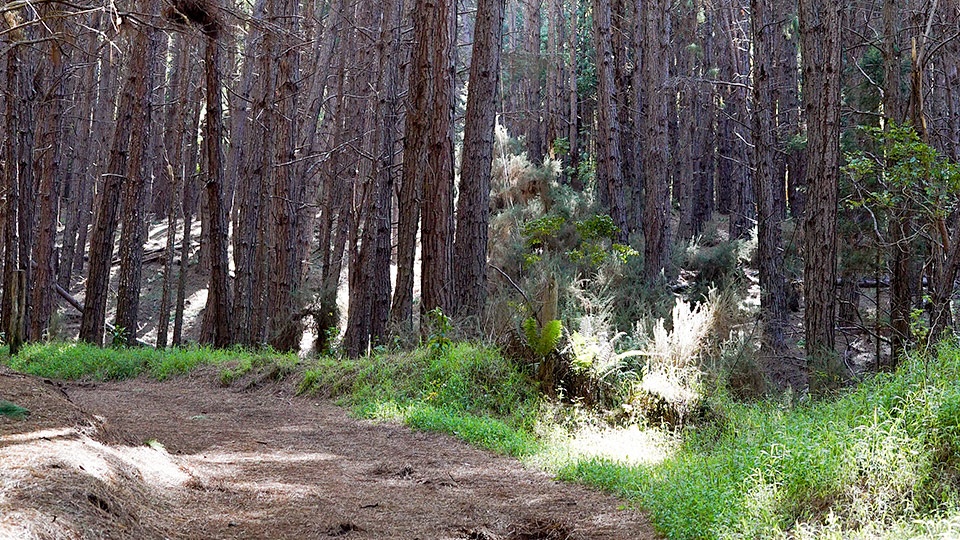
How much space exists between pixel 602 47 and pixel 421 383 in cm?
1273

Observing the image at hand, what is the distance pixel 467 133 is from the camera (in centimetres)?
1301

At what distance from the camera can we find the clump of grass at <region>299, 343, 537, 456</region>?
8.30 m

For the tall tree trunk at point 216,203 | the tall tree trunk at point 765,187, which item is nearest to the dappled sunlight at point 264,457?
the tall tree trunk at point 216,203

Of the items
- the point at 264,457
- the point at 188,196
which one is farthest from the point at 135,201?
the point at 188,196

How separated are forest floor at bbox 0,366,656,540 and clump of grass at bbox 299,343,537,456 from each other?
323 mm

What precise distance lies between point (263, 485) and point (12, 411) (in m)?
1.85

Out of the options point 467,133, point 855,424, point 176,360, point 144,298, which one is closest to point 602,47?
point 467,133

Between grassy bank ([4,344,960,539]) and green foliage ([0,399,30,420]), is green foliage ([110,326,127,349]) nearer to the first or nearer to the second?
grassy bank ([4,344,960,539])

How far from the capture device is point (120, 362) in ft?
42.7

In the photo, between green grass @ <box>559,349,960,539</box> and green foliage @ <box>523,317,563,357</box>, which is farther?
green foliage @ <box>523,317,563,357</box>

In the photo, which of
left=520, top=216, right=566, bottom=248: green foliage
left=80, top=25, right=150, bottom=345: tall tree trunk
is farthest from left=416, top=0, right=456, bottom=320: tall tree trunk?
left=520, top=216, right=566, bottom=248: green foliage

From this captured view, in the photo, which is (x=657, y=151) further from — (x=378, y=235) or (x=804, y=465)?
(x=804, y=465)

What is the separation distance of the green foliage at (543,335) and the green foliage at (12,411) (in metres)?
5.10

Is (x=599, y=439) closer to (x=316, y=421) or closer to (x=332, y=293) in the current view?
(x=316, y=421)
